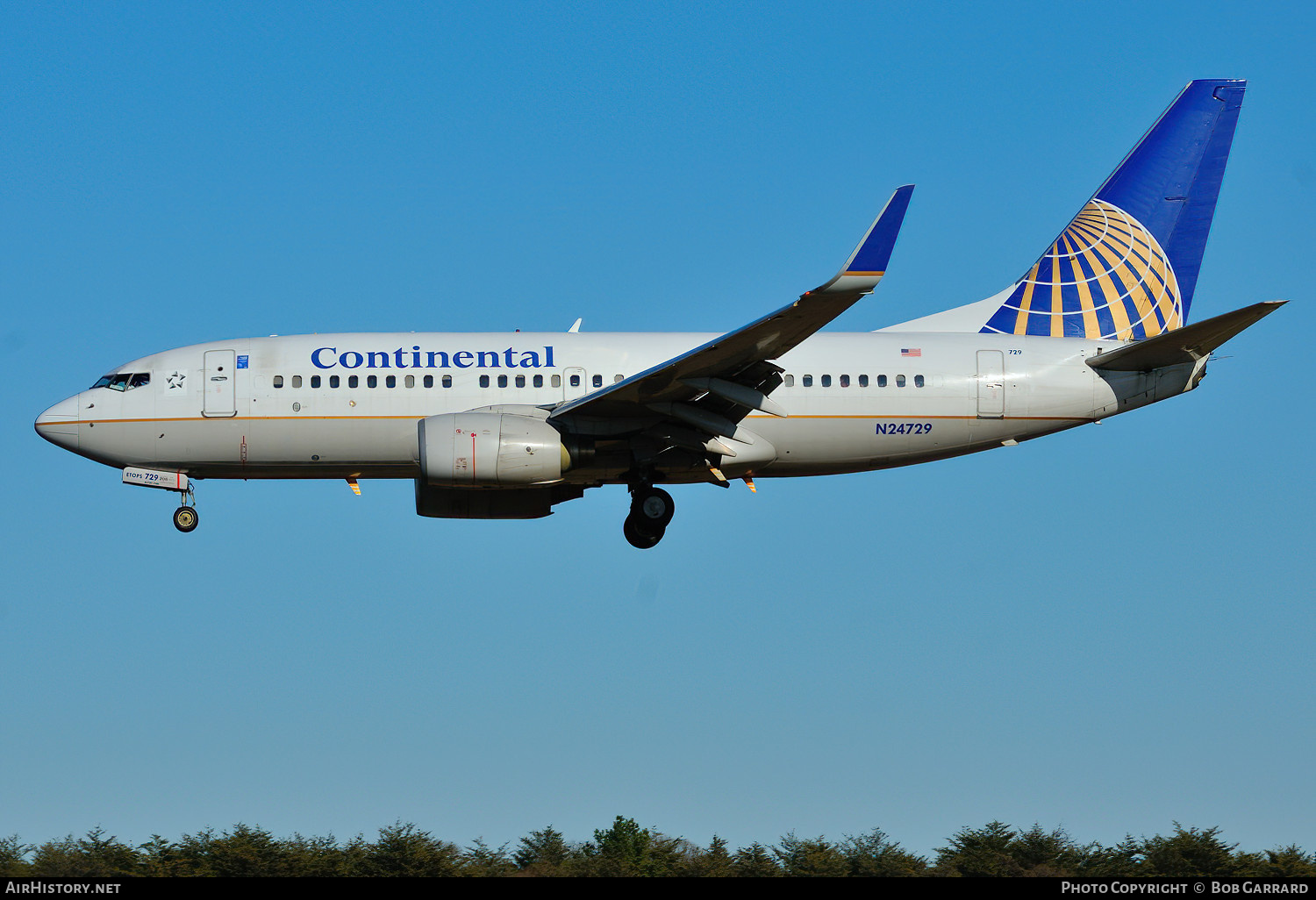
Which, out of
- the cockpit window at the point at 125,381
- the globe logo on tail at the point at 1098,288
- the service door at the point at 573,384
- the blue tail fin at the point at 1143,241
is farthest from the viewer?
the blue tail fin at the point at 1143,241

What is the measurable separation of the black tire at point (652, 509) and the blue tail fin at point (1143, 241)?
7.95 meters

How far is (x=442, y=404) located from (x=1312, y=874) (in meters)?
16.7

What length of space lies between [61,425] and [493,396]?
8.39m

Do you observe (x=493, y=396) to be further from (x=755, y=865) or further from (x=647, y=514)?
(x=755, y=865)

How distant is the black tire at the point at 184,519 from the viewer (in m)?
30.6

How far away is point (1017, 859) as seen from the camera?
24234 millimetres

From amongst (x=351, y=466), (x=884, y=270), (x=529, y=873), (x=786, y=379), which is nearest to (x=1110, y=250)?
(x=786, y=379)

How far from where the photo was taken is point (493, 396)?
98.7ft

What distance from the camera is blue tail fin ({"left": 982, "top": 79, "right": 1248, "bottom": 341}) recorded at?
110 feet

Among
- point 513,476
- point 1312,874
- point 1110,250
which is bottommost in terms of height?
point 1312,874

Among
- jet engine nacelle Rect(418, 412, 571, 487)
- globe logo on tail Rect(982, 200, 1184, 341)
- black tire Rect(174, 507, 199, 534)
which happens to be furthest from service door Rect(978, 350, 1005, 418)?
black tire Rect(174, 507, 199, 534)

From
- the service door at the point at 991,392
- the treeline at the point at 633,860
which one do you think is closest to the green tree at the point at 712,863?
the treeline at the point at 633,860

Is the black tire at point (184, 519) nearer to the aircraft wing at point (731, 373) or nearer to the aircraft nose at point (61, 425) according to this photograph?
the aircraft nose at point (61, 425)
